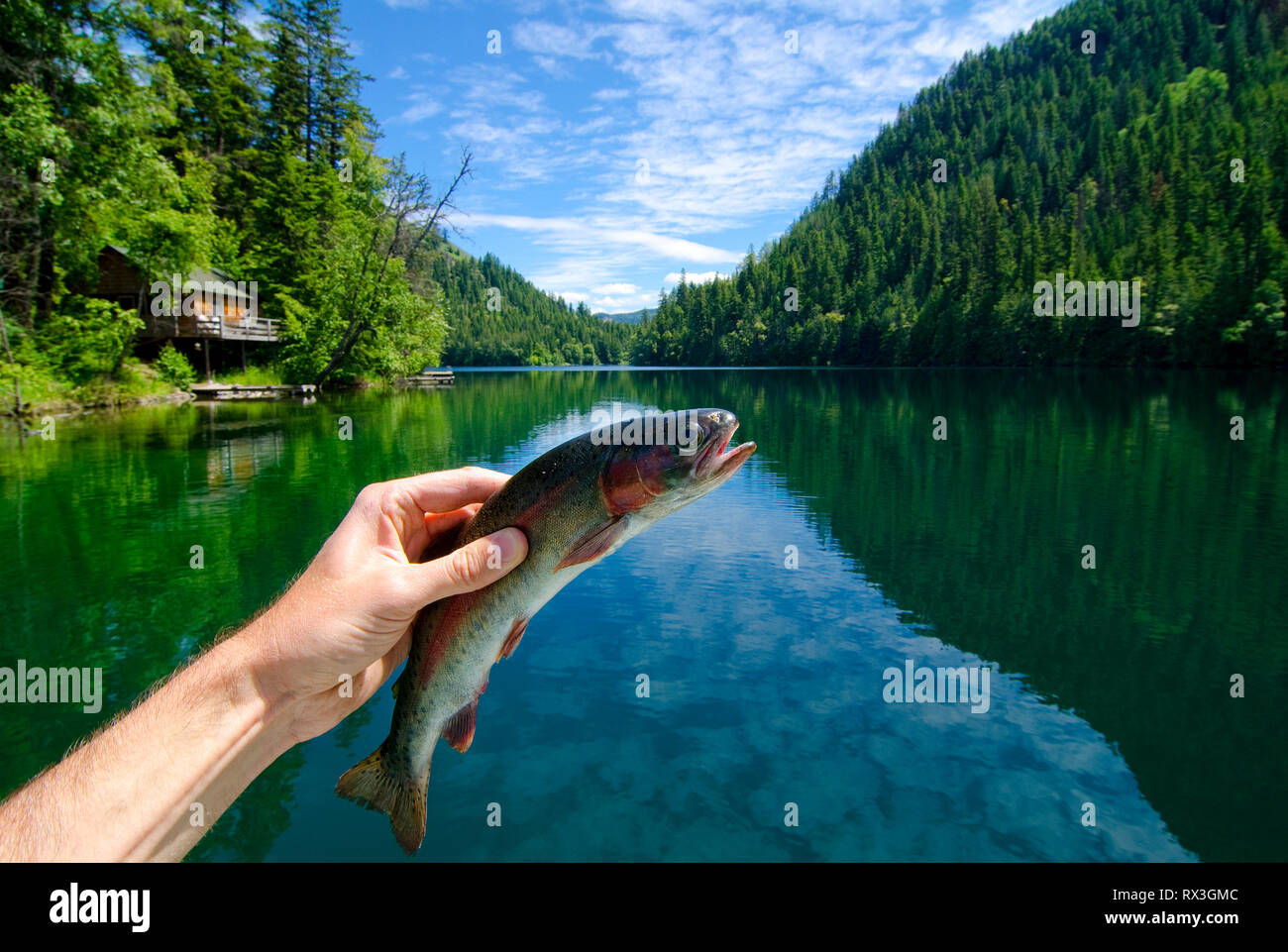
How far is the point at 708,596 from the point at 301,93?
62.5 metres

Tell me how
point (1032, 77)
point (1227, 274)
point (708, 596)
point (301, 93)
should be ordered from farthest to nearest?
point (1032, 77)
point (1227, 274)
point (301, 93)
point (708, 596)

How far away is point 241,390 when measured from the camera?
151 ft

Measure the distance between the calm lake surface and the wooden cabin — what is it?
18.3 meters

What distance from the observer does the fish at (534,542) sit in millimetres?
2236

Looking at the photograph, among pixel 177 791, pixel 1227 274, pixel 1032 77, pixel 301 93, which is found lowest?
pixel 177 791

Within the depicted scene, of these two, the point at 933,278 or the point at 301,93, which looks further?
the point at 933,278

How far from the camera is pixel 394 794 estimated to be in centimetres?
283

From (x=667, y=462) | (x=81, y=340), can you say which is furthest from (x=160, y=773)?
(x=81, y=340)

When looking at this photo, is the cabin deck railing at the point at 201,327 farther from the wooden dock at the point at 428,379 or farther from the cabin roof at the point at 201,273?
the wooden dock at the point at 428,379

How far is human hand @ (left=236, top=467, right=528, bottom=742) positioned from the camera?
246 centimetres

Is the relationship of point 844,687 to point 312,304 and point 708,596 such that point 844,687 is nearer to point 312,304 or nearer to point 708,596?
point 708,596

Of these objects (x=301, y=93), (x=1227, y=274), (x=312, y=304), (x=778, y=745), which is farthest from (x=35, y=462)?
(x=1227, y=274)

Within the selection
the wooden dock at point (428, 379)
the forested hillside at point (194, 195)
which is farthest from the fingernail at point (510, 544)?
the wooden dock at point (428, 379)

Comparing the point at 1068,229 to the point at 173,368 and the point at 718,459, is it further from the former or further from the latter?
the point at 718,459
